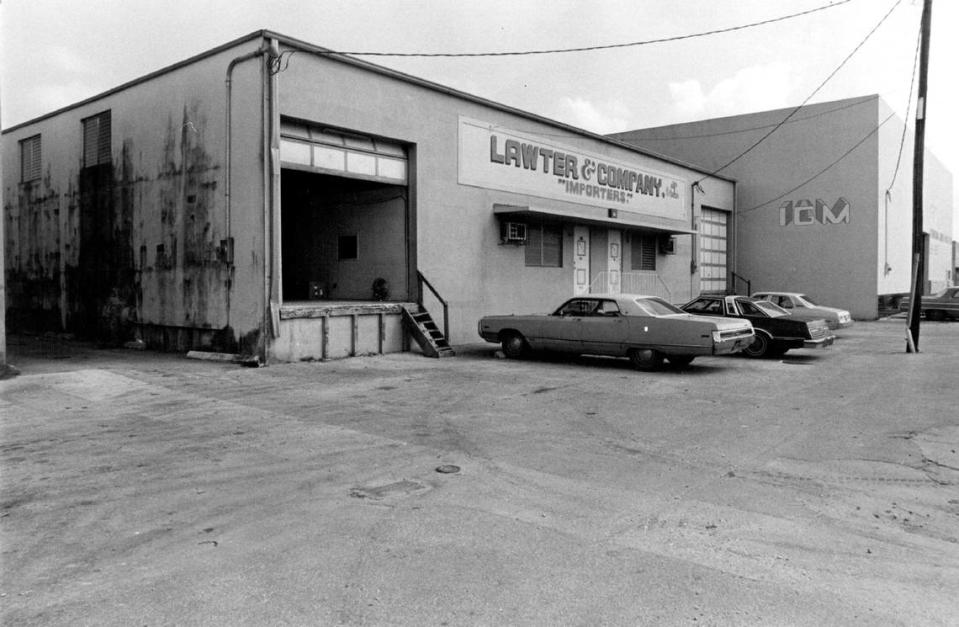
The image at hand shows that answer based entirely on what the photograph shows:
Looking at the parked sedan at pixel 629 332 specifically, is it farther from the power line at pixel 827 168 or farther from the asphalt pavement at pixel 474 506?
the power line at pixel 827 168

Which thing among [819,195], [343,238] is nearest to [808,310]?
[343,238]

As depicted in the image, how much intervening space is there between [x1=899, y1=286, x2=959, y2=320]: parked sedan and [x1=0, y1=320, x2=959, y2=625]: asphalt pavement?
2171 centimetres

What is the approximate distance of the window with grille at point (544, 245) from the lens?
20.2m

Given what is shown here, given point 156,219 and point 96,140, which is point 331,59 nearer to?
point 156,219

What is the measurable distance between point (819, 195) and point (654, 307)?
20.4m

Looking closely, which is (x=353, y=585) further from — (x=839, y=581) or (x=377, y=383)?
(x=377, y=383)

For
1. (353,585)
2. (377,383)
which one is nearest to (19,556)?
(353,585)

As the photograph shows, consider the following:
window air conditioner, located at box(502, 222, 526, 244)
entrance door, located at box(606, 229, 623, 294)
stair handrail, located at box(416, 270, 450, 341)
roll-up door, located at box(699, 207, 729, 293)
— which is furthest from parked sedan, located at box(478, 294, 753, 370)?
roll-up door, located at box(699, 207, 729, 293)

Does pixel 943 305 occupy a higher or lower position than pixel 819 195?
lower

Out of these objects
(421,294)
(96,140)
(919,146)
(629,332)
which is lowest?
(629,332)

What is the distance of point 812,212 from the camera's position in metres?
30.5

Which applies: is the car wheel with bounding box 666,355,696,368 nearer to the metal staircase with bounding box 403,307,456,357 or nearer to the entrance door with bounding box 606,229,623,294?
the metal staircase with bounding box 403,307,456,357

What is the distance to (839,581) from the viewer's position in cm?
403

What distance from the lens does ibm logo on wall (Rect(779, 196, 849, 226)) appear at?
29.8 metres
